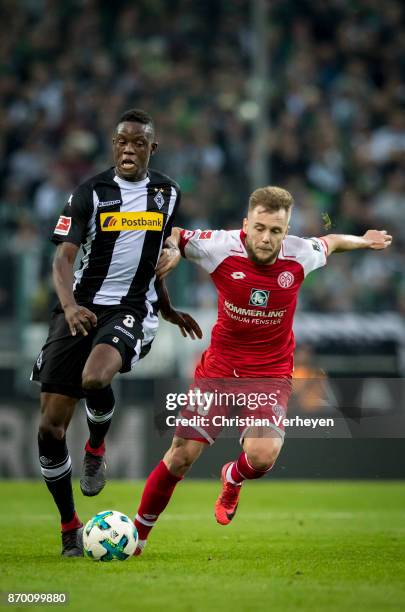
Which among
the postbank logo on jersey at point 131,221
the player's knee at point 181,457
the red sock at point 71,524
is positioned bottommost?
the red sock at point 71,524

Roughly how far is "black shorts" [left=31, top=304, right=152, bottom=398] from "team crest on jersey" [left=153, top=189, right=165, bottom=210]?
2.30ft

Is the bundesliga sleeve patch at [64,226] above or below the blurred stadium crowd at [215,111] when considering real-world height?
below

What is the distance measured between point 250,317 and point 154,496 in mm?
1217

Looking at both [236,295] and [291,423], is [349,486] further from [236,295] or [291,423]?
[236,295]

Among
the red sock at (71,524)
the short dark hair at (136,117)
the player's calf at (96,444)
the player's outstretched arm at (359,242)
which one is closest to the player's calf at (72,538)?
the red sock at (71,524)

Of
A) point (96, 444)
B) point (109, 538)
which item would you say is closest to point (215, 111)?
point (96, 444)

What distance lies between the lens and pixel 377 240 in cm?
753

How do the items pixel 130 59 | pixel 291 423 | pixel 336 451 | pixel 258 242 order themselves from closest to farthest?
pixel 258 242, pixel 291 423, pixel 336 451, pixel 130 59

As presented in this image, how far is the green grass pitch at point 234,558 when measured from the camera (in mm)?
5592

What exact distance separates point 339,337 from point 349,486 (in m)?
2.07

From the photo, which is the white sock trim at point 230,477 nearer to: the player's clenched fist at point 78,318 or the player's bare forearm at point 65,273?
the player's clenched fist at point 78,318

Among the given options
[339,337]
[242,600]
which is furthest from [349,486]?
[242,600]

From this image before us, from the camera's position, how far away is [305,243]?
732cm

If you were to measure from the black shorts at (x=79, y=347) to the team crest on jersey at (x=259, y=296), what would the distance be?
2.28 feet
